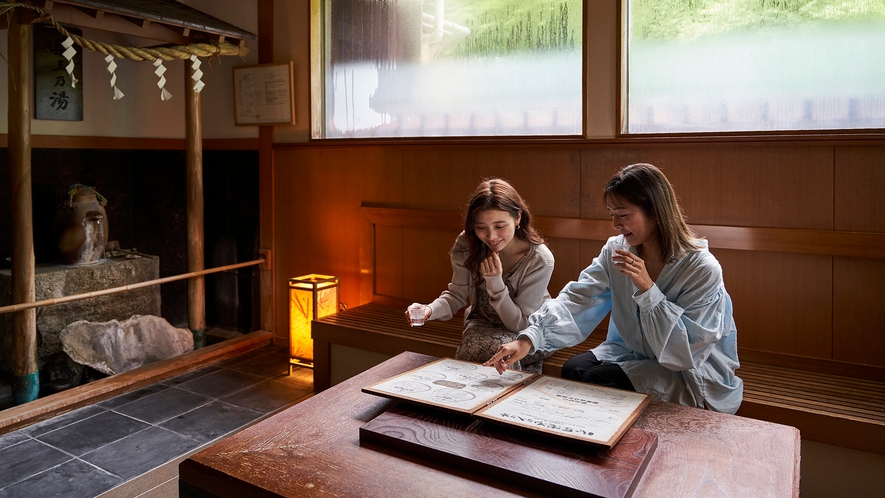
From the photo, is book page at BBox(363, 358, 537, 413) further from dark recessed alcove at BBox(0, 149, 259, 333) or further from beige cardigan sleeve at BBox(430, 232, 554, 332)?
dark recessed alcove at BBox(0, 149, 259, 333)

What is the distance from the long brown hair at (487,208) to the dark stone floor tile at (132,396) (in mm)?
2159

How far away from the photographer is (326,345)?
12.4 feet

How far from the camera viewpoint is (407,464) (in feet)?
4.67

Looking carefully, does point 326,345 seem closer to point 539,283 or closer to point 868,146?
point 539,283

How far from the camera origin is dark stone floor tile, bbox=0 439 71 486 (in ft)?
9.02

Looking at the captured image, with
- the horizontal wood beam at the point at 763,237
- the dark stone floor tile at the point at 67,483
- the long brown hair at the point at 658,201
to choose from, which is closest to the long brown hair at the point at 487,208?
the long brown hair at the point at 658,201

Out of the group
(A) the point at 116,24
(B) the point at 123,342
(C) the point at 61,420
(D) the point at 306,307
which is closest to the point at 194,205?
(B) the point at 123,342

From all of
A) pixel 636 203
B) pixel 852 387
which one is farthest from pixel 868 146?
pixel 636 203

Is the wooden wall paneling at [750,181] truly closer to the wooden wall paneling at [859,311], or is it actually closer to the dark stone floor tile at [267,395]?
the wooden wall paneling at [859,311]

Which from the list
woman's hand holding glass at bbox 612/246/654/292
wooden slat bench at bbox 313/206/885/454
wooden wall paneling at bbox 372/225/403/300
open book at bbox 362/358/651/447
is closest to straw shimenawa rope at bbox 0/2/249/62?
wooden slat bench at bbox 313/206/885/454

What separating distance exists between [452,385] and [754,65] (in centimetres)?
216

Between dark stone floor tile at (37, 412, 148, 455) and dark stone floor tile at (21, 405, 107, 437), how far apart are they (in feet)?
0.15

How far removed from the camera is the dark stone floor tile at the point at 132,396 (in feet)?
11.7

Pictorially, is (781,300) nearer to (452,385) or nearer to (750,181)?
(750,181)
